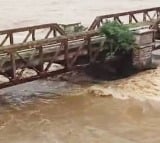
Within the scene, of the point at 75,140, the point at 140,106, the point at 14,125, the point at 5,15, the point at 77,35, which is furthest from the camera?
the point at 5,15

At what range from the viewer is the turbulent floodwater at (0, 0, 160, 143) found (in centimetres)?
1172

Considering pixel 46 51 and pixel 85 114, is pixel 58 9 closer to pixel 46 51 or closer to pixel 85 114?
pixel 46 51

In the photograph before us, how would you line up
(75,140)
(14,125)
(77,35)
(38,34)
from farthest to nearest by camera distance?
(38,34), (77,35), (14,125), (75,140)

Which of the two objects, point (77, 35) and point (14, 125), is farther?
point (77, 35)

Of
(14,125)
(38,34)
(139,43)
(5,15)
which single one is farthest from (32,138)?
(5,15)

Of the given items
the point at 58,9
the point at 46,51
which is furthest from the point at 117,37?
the point at 58,9

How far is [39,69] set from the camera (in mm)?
14078

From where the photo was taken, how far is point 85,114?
13.2 m

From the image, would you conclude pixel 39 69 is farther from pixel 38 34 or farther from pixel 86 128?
pixel 38 34

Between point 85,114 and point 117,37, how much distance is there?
3.48 m

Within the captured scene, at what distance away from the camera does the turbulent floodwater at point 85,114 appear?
11719mm

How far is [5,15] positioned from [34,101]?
57.0ft

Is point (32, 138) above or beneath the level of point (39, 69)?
beneath

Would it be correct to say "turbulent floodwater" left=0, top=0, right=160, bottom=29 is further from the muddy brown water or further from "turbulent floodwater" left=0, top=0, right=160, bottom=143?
the muddy brown water
